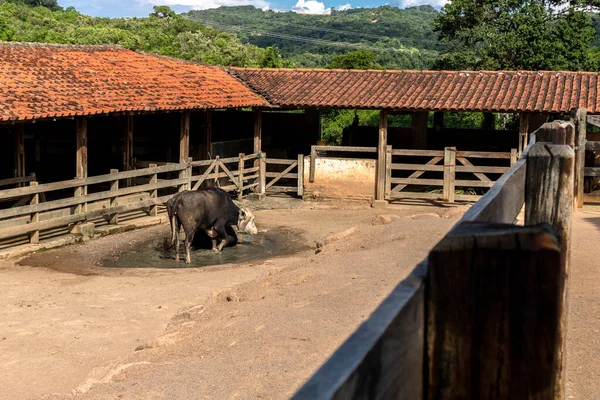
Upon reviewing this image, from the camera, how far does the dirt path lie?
19.5 feet

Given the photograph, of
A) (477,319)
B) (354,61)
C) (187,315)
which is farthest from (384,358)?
(354,61)

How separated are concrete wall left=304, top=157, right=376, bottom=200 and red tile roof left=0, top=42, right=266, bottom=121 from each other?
236 centimetres

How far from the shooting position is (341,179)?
2058 centimetres

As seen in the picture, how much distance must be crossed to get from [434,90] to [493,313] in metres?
19.6

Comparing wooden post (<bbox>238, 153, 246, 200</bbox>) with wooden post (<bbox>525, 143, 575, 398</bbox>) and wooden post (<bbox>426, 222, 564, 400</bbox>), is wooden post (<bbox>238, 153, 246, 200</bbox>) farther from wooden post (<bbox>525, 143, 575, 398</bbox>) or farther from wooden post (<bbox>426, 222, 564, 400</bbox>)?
wooden post (<bbox>426, 222, 564, 400</bbox>)

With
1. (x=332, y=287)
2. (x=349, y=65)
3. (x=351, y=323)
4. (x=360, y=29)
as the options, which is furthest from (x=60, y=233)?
(x=360, y=29)

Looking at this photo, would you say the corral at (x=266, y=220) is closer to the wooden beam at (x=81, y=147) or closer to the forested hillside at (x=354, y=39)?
the wooden beam at (x=81, y=147)

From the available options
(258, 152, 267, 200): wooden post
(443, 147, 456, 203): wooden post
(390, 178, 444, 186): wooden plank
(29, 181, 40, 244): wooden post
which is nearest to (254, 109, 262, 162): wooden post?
(258, 152, 267, 200): wooden post

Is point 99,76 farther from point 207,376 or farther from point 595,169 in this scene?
point 207,376

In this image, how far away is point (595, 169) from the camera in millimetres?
17500

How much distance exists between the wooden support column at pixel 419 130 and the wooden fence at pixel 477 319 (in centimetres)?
2069

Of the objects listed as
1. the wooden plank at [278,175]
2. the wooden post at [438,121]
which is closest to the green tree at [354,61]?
the wooden post at [438,121]

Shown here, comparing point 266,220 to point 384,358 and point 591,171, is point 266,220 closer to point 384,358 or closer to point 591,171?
point 591,171

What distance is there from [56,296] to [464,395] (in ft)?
33.9
